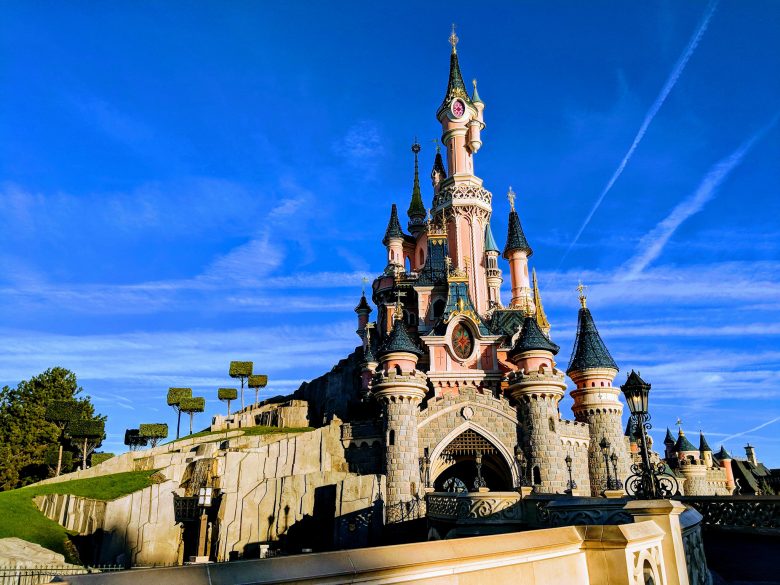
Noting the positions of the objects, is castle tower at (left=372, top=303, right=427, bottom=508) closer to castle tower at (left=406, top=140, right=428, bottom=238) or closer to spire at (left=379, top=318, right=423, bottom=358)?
spire at (left=379, top=318, right=423, bottom=358)

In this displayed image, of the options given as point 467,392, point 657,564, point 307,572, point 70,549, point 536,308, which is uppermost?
point 536,308

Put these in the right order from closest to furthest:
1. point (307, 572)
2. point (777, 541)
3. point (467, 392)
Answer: point (307, 572) → point (777, 541) → point (467, 392)

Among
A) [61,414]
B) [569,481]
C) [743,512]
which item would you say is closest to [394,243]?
[569,481]

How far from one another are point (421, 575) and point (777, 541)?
13.6 meters

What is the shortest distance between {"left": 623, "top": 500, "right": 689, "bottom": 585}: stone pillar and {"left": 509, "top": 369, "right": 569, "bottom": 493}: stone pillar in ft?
90.3

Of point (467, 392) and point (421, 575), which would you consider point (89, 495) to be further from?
point (421, 575)

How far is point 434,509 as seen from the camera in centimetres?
2531

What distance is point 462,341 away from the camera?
40.3m

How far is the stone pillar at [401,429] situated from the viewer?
32.3 m

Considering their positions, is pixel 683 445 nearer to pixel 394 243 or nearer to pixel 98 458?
pixel 394 243

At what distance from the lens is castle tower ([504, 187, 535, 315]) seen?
49.3m

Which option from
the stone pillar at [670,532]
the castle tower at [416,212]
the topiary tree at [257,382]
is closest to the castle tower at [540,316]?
the castle tower at [416,212]

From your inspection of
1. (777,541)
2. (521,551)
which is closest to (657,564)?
(521,551)

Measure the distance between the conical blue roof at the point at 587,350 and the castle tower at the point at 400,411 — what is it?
43.0 feet
